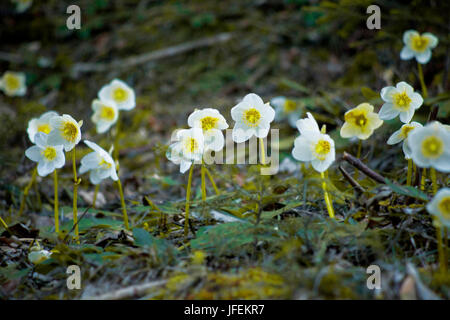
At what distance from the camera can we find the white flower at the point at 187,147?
4.95 ft

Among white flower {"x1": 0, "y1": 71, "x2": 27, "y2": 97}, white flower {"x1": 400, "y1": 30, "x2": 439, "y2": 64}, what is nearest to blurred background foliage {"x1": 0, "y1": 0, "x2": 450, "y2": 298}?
white flower {"x1": 0, "y1": 71, "x2": 27, "y2": 97}

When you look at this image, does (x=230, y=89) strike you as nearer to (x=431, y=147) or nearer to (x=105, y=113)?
(x=105, y=113)

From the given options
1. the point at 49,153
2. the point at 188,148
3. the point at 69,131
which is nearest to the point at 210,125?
the point at 188,148

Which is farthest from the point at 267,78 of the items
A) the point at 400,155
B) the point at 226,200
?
the point at 226,200

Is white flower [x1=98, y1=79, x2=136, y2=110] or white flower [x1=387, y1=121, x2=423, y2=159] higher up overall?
white flower [x1=98, y1=79, x2=136, y2=110]

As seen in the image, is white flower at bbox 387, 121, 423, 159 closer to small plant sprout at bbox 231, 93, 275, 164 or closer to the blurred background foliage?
the blurred background foliage

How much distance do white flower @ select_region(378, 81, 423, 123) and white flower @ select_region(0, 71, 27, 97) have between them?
12.5 feet

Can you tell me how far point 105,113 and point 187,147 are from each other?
42.3 inches

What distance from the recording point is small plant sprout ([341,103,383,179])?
1.58 metres

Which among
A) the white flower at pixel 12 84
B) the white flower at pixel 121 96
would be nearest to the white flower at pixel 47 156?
the white flower at pixel 121 96

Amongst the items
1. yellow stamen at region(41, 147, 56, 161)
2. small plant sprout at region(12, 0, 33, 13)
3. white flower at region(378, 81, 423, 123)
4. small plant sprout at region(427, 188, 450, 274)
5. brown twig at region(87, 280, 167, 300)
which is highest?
small plant sprout at region(12, 0, 33, 13)

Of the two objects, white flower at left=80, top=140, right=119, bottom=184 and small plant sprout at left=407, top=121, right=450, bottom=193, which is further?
white flower at left=80, top=140, right=119, bottom=184

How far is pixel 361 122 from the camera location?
159 centimetres
